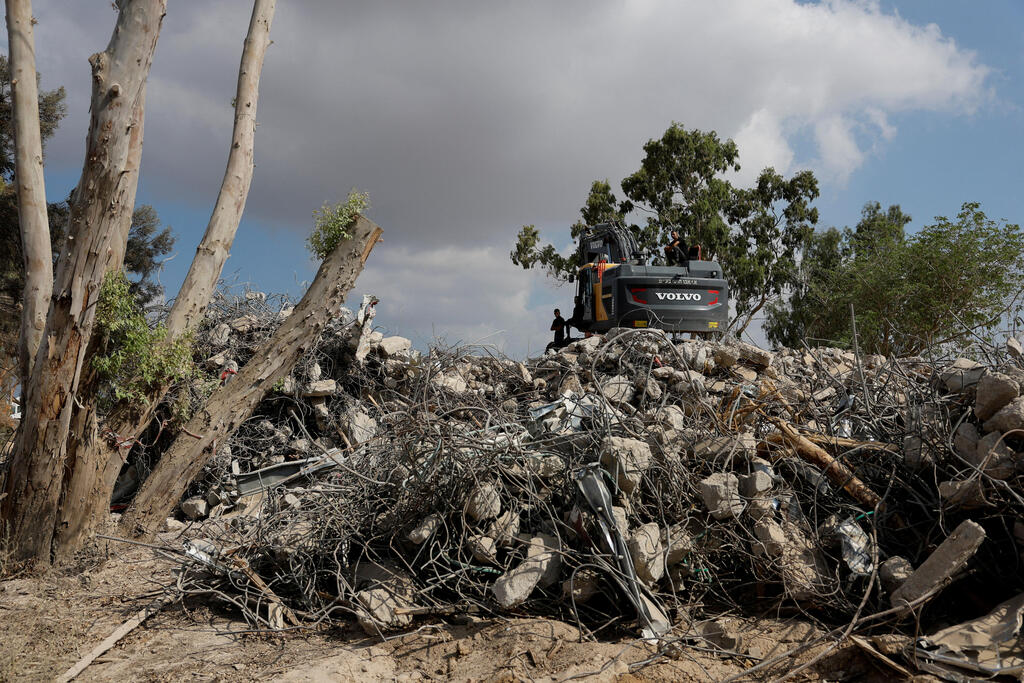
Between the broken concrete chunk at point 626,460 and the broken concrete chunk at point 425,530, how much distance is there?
0.99 meters

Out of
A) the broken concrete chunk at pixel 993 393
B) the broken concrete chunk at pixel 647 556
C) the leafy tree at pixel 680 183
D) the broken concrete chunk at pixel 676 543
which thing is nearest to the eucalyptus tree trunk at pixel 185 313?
the broken concrete chunk at pixel 647 556

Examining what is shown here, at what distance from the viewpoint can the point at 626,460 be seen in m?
3.93

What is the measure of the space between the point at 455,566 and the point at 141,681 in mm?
1641

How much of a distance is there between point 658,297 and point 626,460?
4998 millimetres

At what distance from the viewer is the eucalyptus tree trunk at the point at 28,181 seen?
548 centimetres

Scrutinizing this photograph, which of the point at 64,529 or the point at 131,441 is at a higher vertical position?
the point at 131,441

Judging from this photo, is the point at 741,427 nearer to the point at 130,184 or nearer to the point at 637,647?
the point at 637,647

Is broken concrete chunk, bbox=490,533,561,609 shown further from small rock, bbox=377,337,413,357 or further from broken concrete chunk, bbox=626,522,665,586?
small rock, bbox=377,337,413,357

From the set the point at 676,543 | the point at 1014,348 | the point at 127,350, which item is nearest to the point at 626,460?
the point at 676,543

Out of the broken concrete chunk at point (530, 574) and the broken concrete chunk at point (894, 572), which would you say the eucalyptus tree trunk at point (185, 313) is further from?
the broken concrete chunk at point (894, 572)

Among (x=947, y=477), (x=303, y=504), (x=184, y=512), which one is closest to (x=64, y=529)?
(x=184, y=512)

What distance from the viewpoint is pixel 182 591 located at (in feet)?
14.2

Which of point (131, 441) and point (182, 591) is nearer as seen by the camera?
point (182, 591)

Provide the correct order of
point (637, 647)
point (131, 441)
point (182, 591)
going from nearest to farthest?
point (637, 647) → point (182, 591) → point (131, 441)
